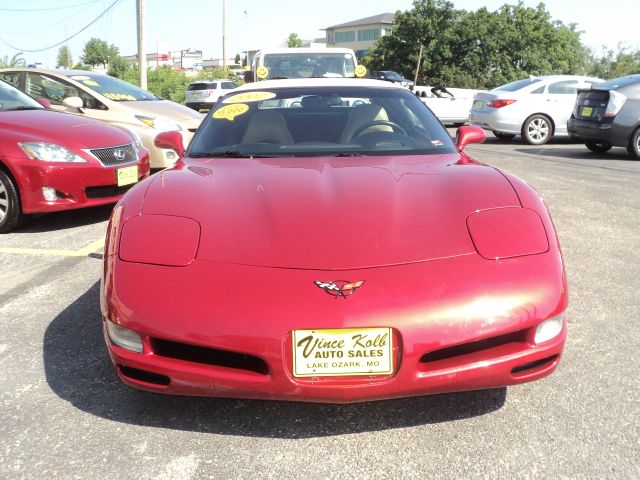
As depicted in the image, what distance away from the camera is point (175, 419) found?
2.36 m

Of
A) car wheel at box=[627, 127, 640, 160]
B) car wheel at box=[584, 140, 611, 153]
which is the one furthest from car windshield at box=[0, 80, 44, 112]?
car wheel at box=[584, 140, 611, 153]

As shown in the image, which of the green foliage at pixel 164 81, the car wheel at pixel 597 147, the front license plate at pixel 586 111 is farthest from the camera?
the green foliage at pixel 164 81

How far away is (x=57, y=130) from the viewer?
544 centimetres

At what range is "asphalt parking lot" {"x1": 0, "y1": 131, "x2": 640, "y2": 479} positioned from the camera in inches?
81.5

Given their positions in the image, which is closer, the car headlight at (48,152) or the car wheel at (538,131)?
the car headlight at (48,152)

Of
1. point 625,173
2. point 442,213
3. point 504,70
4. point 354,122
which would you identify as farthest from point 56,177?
point 504,70

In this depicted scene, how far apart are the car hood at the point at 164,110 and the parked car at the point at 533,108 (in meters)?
6.36

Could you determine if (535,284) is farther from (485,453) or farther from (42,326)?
(42,326)

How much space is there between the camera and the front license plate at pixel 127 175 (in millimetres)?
5594

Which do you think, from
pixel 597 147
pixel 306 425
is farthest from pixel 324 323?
pixel 597 147

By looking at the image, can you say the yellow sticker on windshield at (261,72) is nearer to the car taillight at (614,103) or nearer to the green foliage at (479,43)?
the car taillight at (614,103)

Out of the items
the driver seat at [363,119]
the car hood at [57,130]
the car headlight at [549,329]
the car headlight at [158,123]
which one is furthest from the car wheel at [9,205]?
the car headlight at [549,329]

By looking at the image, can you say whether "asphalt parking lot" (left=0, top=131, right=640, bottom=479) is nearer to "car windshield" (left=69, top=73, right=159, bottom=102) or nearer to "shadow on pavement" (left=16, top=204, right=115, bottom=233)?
"shadow on pavement" (left=16, top=204, right=115, bottom=233)

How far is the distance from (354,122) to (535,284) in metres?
1.75
